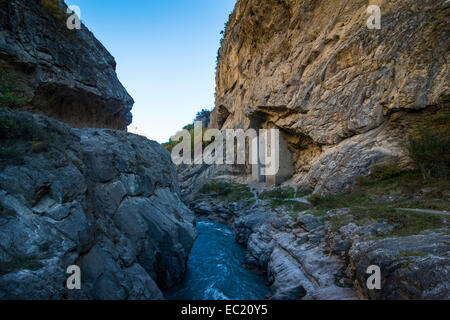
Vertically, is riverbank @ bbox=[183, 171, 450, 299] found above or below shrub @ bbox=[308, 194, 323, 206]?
below

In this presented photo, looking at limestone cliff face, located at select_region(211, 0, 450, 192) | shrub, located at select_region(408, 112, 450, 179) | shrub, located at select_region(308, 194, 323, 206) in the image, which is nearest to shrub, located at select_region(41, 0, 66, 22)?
shrub, located at select_region(308, 194, 323, 206)

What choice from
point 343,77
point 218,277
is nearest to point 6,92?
point 218,277

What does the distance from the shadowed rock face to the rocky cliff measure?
2162 mm

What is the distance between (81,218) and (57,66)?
7.36 metres

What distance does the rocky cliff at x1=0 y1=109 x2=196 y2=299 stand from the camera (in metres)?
4.64

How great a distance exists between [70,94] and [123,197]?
578 cm

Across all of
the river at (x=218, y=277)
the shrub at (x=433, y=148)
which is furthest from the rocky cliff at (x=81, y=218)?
the shrub at (x=433, y=148)

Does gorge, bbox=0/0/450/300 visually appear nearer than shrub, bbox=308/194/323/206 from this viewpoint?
Yes

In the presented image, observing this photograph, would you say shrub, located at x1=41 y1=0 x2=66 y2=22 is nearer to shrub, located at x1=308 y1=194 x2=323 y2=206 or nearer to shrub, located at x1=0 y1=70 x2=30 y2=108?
shrub, located at x1=0 y1=70 x2=30 y2=108

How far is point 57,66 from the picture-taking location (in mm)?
9484

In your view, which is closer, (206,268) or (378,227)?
(378,227)
